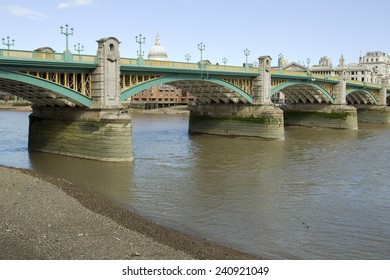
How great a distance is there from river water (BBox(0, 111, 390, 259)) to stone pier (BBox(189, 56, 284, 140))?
3.28 metres

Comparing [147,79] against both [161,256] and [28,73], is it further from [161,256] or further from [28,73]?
[161,256]

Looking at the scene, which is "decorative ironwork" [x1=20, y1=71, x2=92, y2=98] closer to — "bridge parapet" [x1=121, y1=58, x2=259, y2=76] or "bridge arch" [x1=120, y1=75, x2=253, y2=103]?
"bridge arch" [x1=120, y1=75, x2=253, y2=103]

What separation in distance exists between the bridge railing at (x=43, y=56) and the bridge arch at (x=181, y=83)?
3.68 metres

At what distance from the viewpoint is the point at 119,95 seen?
100.0 ft

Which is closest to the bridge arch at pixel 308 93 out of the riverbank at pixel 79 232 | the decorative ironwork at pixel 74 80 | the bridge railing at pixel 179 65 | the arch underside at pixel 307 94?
the arch underside at pixel 307 94

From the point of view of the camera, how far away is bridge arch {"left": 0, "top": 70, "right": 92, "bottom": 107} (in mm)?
26000

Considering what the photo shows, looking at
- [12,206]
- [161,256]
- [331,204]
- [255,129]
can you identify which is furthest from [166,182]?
[255,129]

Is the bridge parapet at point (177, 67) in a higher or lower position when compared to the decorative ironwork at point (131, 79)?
higher

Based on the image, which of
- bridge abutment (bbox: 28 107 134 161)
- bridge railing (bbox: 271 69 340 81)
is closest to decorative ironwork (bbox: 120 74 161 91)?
bridge abutment (bbox: 28 107 134 161)

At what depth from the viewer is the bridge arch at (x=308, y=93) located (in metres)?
55.7

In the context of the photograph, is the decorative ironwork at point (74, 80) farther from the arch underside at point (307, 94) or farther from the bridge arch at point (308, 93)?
the arch underside at point (307, 94)

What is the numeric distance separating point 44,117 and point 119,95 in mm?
5934

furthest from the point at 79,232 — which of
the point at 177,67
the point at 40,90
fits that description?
the point at 177,67

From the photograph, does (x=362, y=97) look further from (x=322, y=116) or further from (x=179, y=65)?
(x=179, y=65)
